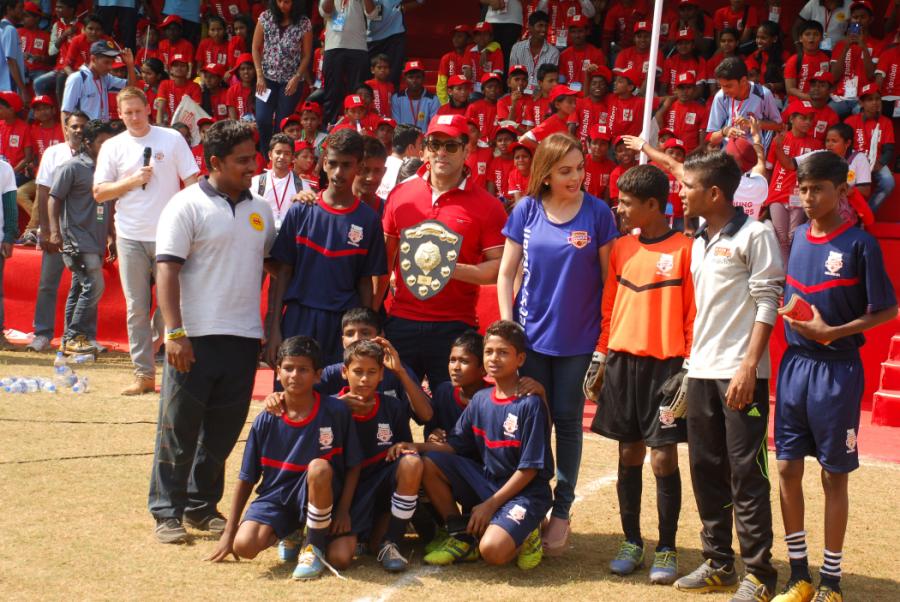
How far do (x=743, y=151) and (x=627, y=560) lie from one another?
235 inches

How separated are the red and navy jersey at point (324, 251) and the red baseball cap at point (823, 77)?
29.5 feet

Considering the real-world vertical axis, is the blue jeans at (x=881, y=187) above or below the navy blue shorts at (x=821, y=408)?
above

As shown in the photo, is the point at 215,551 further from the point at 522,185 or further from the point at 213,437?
the point at 522,185

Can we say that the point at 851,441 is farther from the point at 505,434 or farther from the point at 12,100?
the point at 12,100

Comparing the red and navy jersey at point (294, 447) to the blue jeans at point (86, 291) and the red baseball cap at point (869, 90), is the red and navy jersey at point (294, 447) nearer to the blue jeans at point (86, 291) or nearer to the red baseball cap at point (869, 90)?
the blue jeans at point (86, 291)

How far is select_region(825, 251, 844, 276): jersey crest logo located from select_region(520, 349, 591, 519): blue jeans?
1241mm

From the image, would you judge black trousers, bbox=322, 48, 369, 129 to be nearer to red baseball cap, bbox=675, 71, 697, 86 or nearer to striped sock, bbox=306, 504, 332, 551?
red baseball cap, bbox=675, 71, 697, 86

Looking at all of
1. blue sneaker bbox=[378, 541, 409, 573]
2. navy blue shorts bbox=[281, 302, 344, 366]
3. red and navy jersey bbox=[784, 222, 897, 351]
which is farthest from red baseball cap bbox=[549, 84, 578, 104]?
blue sneaker bbox=[378, 541, 409, 573]

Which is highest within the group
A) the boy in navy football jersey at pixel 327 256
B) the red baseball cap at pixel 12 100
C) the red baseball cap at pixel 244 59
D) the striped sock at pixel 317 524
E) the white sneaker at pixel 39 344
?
the red baseball cap at pixel 244 59

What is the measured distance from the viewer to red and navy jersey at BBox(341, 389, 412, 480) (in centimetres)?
543

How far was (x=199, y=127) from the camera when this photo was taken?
52.3 feet

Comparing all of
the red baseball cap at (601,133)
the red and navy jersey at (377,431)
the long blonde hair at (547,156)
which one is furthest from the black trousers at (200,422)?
the red baseball cap at (601,133)

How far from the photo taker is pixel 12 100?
15.8 m

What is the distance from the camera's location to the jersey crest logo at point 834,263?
4730 millimetres
